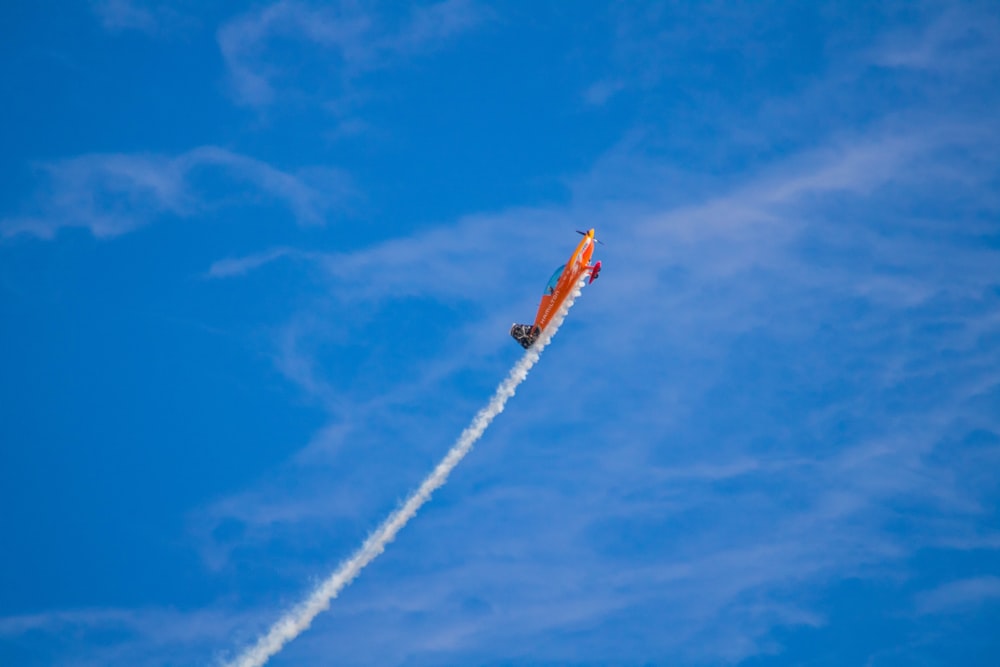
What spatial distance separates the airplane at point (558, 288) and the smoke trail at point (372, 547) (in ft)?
4.60

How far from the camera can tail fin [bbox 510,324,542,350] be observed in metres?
123

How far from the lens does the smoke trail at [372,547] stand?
408 ft

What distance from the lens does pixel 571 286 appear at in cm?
12269

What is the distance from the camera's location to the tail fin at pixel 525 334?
4845 inches


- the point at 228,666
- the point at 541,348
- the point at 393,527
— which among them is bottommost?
the point at 228,666

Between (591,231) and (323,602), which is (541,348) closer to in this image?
(591,231)

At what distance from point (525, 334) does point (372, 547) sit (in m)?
19.3

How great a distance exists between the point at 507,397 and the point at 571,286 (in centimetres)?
934

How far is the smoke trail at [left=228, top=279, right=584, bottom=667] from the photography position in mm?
124375

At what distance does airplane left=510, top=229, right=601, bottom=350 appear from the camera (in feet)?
403

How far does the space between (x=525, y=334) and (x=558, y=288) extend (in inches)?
160

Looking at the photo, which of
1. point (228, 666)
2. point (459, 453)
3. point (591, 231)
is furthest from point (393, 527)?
point (591, 231)

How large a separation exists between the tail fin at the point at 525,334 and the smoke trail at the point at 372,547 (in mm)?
688

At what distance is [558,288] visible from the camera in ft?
403
